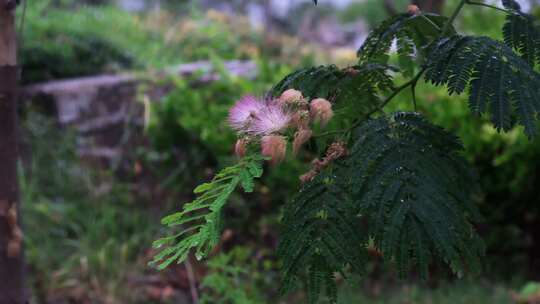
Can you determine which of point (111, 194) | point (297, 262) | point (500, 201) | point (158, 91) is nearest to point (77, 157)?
point (111, 194)

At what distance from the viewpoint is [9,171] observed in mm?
1670

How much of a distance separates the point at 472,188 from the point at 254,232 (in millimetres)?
2992

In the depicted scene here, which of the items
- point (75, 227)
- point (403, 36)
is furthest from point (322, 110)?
point (75, 227)

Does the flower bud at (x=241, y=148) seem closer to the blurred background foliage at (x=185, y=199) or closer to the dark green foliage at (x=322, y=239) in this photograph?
the dark green foliage at (x=322, y=239)

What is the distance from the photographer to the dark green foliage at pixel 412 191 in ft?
3.42

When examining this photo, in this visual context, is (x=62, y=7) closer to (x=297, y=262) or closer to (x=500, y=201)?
(x=500, y=201)

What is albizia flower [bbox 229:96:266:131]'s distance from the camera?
1.22m

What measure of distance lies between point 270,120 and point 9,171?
0.84 m

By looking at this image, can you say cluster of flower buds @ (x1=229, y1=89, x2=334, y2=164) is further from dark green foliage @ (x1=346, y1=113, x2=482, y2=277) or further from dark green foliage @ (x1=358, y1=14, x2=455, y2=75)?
dark green foliage @ (x1=358, y1=14, x2=455, y2=75)

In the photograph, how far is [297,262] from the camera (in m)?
1.15

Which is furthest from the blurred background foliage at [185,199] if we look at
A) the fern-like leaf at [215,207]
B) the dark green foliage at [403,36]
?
the fern-like leaf at [215,207]

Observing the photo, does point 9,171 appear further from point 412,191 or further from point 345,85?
point 412,191

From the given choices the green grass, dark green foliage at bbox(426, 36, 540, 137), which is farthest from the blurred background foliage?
dark green foliage at bbox(426, 36, 540, 137)

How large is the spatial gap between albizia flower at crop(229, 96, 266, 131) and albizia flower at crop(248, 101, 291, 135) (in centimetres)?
2
